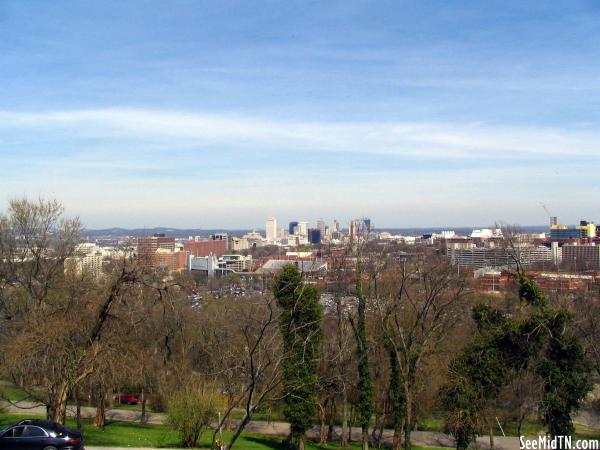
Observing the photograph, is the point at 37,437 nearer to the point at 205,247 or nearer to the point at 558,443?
the point at 558,443

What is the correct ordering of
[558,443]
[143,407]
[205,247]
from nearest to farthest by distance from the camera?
[558,443] < [143,407] < [205,247]

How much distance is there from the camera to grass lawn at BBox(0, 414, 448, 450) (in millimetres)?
17172

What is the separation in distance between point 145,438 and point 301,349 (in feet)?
18.2

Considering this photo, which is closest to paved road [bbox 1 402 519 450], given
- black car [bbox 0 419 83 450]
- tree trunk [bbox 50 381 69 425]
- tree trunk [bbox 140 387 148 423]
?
tree trunk [bbox 140 387 148 423]

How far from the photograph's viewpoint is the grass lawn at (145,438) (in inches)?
676

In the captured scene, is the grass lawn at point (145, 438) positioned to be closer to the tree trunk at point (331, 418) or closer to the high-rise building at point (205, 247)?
the tree trunk at point (331, 418)

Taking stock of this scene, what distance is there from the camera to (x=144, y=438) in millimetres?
18406

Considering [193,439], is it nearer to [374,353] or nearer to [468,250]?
[374,353]

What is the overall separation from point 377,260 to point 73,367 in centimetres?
1426

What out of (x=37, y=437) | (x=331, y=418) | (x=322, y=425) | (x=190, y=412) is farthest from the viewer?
(x=331, y=418)

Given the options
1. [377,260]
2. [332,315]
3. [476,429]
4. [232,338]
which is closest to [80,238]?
[232,338]

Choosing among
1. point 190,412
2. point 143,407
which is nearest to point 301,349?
point 190,412

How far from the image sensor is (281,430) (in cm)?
2441

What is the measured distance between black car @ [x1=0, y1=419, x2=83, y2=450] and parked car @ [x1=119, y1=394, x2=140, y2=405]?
61.7 ft
